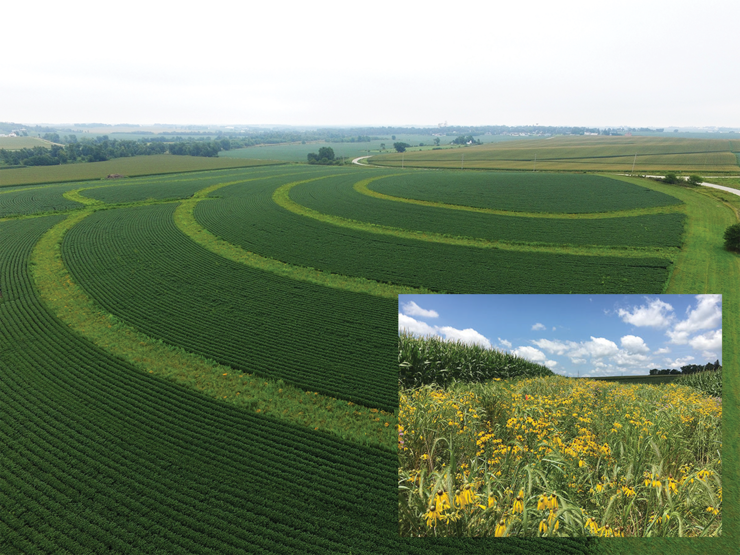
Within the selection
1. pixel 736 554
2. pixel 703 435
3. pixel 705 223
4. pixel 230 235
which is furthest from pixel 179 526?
pixel 705 223

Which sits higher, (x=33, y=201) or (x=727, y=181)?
(x=727, y=181)

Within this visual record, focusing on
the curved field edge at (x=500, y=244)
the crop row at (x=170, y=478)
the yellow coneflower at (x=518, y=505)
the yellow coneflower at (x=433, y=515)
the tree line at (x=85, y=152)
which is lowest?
the crop row at (x=170, y=478)

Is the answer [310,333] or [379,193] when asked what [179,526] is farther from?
[379,193]

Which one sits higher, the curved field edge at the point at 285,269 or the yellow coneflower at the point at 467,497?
the yellow coneflower at the point at 467,497

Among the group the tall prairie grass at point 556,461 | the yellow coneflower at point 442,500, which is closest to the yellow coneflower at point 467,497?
the tall prairie grass at point 556,461

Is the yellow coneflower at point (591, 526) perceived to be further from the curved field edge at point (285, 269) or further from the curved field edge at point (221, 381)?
the curved field edge at point (285, 269)

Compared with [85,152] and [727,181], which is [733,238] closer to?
[727,181]

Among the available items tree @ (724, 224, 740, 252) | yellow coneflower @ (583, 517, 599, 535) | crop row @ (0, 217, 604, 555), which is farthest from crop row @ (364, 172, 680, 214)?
yellow coneflower @ (583, 517, 599, 535)

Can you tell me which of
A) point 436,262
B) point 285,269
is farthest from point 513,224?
point 285,269
